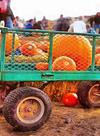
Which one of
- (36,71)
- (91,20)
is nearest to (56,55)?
(36,71)

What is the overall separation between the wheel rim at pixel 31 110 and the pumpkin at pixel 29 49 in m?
0.78

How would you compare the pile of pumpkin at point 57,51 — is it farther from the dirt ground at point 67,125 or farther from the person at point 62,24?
the person at point 62,24

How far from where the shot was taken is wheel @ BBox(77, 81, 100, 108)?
8.00m

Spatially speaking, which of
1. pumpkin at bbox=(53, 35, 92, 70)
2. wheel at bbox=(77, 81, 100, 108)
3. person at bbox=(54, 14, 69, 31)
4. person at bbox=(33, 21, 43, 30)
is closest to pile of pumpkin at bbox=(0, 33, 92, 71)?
pumpkin at bbox=(53, 35, 92, 70)

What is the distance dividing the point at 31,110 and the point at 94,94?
209 centimetres

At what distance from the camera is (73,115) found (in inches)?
282

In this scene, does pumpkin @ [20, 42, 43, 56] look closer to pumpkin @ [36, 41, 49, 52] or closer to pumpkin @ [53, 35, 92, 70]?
pumpkin @ [36, 41, 49, 52]

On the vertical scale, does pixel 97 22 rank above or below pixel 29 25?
above

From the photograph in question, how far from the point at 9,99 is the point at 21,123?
1.25 feet

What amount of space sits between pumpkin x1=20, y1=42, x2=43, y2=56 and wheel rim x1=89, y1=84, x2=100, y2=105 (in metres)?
1.73

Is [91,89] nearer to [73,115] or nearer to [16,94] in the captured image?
[73,115]

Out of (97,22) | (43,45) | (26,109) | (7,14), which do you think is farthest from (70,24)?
(26,109)

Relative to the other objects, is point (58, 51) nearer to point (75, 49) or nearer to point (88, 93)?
point (75, 49)

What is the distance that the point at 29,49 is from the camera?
21.9ft
